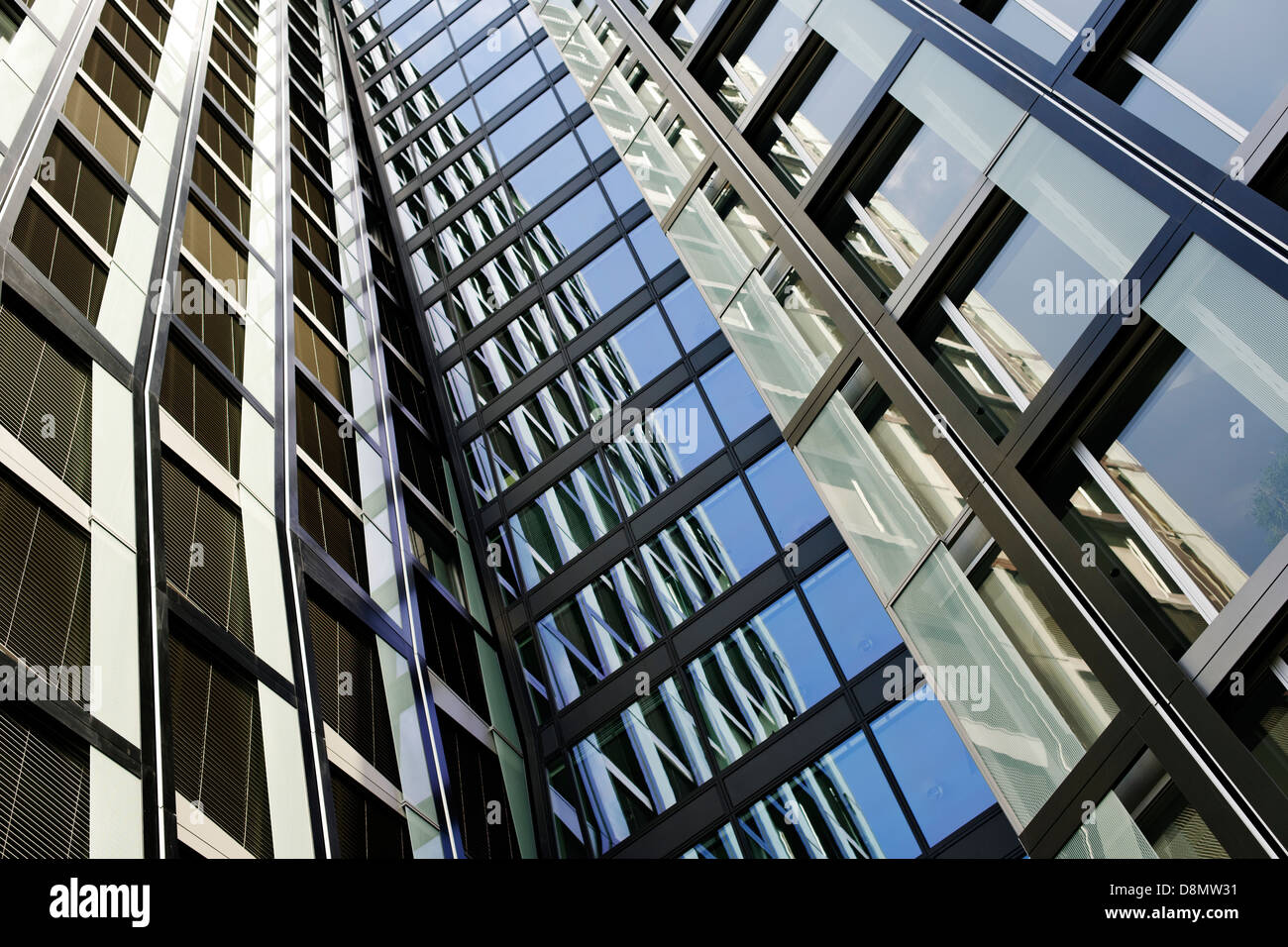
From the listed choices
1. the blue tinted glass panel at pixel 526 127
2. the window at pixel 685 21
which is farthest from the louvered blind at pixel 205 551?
the blue tinted glass panel at pixel 526 127

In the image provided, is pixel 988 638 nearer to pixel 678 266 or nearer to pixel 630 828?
pixel 630 828

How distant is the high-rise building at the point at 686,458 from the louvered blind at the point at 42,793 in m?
0.04

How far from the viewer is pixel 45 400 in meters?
11.1

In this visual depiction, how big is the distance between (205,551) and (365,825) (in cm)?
391

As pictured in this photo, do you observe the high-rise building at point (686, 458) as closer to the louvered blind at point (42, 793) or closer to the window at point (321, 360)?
the louvered blind at point (42, 793)

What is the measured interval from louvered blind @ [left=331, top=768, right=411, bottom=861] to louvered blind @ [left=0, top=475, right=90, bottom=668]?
13.0ft

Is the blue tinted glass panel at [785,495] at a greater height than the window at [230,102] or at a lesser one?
greater

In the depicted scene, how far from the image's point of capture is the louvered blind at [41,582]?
8.86m

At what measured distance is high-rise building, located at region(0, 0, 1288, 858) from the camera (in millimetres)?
8000

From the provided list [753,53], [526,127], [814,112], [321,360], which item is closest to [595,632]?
[321,360]

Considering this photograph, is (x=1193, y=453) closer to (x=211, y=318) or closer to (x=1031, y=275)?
(x=1031, y=275)

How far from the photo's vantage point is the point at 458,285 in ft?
90.7

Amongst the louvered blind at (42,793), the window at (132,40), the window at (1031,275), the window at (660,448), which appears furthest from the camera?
the window at (660,448)

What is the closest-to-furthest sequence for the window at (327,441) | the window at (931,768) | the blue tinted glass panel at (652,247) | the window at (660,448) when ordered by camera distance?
the window at (931,768) < the window at (327,441) < the window at (660,448) < the blue tinted glass panel at (652,247)
